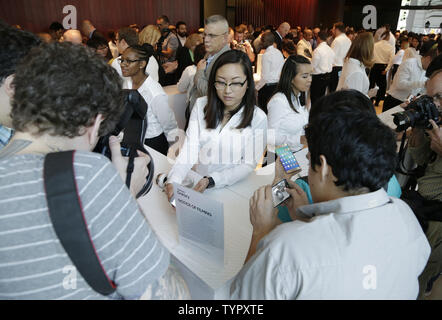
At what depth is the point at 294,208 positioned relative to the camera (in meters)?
1.00

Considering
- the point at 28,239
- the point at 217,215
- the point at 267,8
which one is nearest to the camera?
the point at 28,239

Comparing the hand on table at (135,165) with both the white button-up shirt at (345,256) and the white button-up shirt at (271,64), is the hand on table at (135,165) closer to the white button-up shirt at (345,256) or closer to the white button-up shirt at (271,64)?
the white button-up shirt at (345,256)

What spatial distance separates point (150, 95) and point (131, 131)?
4.36 ft

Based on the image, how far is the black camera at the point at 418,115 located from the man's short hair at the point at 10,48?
1.60 meters

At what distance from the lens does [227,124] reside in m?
1.64

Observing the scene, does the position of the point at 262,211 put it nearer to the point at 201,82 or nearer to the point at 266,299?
the point at 266,299

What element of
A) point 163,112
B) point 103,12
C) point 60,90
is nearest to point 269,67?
point 163,112

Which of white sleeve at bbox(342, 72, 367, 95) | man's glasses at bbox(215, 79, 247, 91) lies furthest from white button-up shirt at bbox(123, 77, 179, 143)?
white sleeve at bbox(342, 72, 367, 95)

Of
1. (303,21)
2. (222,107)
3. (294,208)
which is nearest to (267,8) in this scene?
(303,21)

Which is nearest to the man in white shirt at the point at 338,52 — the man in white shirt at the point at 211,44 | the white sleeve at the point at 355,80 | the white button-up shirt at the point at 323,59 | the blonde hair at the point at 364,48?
the white button-up shirt at the point at 323,59

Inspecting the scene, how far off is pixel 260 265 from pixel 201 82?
83.8 inches

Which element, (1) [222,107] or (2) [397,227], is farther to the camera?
(1) [222,107]

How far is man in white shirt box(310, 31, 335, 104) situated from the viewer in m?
4.94

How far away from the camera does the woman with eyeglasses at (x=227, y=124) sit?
160 cm
